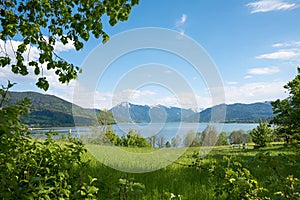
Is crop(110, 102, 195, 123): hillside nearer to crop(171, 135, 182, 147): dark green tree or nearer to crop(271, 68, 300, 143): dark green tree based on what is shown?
crop(171, 135, 182, 147): dark green tree

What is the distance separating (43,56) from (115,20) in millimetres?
1721

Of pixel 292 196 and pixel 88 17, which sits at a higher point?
pixel 88 17

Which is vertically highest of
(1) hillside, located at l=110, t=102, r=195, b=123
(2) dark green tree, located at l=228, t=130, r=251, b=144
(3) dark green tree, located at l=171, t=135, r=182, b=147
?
(1) hillside, located at l=110, t=102, r=195, b=123

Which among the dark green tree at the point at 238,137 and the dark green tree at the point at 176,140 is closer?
the dark green tree at the point at 176,140

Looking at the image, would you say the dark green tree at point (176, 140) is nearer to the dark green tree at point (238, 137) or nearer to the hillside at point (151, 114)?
the hillside at point (151, 114)

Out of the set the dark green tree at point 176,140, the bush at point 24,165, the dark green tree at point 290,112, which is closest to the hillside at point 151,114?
the dark green tree at point 176,140

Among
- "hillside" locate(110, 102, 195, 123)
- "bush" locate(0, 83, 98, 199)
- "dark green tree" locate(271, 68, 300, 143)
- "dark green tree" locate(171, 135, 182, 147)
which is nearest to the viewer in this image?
"bush" locate(0, 83, 98, 199)

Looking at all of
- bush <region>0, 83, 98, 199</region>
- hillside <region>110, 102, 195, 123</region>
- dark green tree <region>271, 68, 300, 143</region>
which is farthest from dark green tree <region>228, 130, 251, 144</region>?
bush <region>0, 83, 98, 199</region>

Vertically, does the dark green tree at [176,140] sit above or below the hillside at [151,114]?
below

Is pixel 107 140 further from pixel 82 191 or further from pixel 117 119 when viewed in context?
pixel 82 191

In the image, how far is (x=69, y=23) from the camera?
5.38 m

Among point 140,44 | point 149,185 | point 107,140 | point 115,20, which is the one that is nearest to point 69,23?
point 115,20

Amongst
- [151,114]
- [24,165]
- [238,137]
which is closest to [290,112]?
[151,114]

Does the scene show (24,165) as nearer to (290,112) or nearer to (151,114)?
(151,114)
